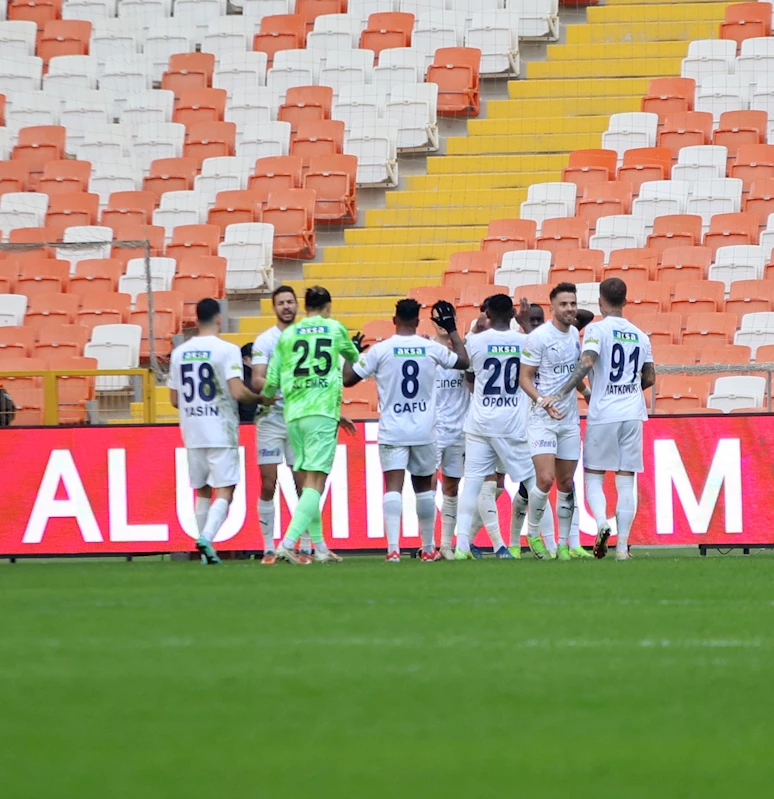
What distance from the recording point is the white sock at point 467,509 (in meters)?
11.5

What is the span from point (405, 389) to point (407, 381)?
0.06 m

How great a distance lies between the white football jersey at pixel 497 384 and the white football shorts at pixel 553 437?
0.17 m

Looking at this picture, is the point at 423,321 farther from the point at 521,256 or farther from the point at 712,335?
the point at 712,335

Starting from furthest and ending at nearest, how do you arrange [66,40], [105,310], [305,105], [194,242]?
[66,40]
[305,105]
[194,242]
[105,310]

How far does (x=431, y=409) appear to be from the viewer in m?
11.2

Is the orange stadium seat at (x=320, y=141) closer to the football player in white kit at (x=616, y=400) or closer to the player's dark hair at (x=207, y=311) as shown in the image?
the player's dark hair at (x=207, y=311)

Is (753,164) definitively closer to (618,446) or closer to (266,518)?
(618,446)

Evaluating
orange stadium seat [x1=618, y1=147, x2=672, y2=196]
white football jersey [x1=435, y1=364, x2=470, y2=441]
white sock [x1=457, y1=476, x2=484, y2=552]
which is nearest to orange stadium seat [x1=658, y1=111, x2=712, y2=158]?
orange stadium seat [x1=618, y1=147, x2=672, y2=196]

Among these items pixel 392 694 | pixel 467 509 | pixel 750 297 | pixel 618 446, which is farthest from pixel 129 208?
pixel 392 694

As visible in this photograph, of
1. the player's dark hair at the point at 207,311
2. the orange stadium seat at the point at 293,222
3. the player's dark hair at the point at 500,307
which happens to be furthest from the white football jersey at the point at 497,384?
the orange stadium seat at the point at 293,222

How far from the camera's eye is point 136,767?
11.9ft

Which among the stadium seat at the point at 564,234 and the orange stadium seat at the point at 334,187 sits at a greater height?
the orange stadium seat at the point at 334,187

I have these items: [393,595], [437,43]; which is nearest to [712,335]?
[437,43]

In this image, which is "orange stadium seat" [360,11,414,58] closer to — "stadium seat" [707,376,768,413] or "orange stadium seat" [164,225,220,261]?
"orange stadium seat" [164,225,220,261]
